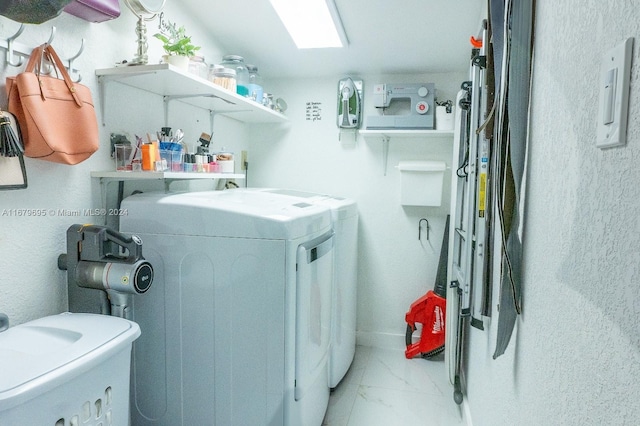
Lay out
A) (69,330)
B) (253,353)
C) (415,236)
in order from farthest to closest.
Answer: (415,236), (253,353), (69,330)

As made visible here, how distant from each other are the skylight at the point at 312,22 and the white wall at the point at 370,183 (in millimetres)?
612

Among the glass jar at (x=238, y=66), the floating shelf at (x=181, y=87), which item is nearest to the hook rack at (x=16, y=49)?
the floating shelf at (x=181, y=87)

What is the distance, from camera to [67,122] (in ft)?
4.69

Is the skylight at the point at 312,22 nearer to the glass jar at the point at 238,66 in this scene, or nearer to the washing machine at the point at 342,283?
the glass jar at the point at 238,66

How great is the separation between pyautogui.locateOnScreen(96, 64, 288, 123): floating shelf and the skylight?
0.52 metres

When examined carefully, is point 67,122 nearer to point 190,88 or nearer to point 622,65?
point 190,88

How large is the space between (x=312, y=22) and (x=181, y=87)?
0.98 metres

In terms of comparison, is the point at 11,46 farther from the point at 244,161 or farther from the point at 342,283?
the point at 244,161

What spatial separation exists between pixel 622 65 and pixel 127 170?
172 centimetres

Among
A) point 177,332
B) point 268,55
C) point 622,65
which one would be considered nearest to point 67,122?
point 177,332

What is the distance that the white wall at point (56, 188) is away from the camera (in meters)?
1.39

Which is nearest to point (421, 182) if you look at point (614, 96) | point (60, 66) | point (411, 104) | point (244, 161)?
point (411, 104)

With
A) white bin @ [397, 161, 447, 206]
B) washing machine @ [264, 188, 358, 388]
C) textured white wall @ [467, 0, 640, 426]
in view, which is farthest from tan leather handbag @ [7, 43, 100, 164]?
white bin @ [397, 161, 447, 206]

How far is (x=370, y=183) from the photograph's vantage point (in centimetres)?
331
